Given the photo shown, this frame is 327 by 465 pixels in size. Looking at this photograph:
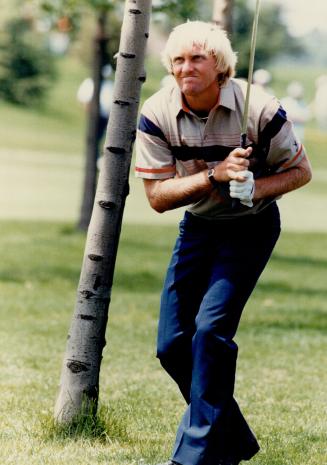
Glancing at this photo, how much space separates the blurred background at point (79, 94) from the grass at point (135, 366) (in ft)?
8.50

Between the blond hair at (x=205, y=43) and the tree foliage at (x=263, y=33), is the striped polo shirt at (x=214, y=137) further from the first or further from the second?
the tree foliage at (x=263, y=33)

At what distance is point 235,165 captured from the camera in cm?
473

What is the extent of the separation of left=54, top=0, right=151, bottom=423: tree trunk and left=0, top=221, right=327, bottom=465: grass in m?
0.17

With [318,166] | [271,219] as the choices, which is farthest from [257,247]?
[318,166]

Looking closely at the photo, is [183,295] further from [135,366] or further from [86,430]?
[135,366]

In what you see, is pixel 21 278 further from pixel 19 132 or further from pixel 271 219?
pixel 19 132

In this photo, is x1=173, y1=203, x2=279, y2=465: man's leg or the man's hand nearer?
the man's hand

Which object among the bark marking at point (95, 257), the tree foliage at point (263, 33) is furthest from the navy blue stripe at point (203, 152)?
the tree foliage at point (263, 33)

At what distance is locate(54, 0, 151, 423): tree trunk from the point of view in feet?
18.5

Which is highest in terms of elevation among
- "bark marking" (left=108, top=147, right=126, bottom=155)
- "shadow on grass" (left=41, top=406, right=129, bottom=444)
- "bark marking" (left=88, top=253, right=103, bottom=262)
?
"bark marking" (left=108, top=147, right=126, bottom=155)

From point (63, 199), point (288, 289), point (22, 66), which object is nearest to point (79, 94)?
point (63, 199)

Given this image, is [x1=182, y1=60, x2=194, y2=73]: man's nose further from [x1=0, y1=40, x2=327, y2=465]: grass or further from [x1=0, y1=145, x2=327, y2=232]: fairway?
[x1=0, y1=145, x2=327, y2=232]: fairway

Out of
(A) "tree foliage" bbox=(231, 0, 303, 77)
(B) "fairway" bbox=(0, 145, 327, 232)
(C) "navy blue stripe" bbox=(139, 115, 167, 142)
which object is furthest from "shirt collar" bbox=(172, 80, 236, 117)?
(A) "tree foliage" bbox=(231, 0, 303, 77)

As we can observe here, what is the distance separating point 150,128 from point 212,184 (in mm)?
386
